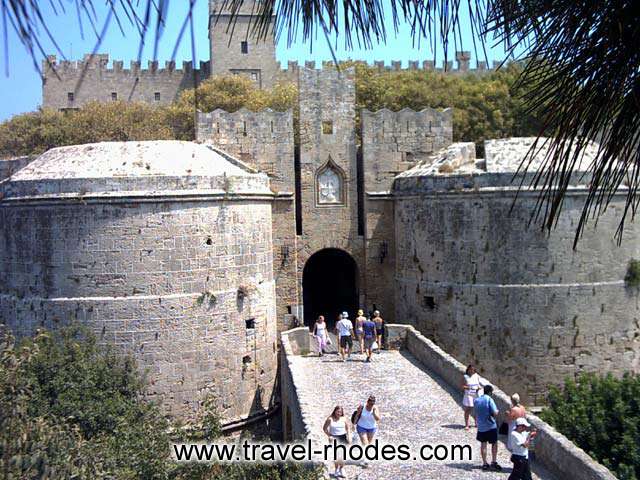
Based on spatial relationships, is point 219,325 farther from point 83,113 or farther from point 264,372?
point 83,113

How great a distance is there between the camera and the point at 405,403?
12.2 meters

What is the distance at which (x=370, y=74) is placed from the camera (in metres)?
36.1

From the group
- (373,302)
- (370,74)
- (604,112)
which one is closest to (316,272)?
(373,302)

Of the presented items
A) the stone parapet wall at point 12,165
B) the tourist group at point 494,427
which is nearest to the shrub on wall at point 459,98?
the stone parapet wall at point 12,165

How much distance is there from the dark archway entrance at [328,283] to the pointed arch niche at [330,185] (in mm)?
3587

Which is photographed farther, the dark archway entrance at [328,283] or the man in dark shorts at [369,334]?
the dark archway entrance at [328,283]

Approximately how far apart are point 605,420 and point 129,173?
11.5m

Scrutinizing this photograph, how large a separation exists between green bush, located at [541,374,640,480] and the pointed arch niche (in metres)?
8.69

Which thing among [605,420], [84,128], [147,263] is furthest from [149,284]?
[84,128]

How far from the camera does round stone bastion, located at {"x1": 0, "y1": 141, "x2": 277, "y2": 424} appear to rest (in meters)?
15.1

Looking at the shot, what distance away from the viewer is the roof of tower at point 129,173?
15336mm

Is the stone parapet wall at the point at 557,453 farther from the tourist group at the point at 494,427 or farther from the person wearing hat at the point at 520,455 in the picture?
the person wearing hat at the point at 520,455
